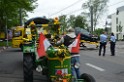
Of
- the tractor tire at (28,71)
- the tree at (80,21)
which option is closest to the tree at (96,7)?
the tree at (80,21)

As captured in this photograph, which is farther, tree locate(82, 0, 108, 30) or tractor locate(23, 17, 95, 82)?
tree locate(82, 0, 108, 30)

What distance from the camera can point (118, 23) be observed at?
129m

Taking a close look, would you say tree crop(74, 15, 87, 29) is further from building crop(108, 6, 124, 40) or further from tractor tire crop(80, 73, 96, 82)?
tractor tire crop(80, 73, 96, 82)

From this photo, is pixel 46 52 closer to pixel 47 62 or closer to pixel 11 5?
pixel 47 62

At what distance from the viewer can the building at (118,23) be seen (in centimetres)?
12138

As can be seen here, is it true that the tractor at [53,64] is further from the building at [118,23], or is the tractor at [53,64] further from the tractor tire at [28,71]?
the building at [118,23]

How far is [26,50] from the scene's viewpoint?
1327cm

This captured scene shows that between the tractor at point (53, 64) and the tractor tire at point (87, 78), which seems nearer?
the tractor at point (53, 64)

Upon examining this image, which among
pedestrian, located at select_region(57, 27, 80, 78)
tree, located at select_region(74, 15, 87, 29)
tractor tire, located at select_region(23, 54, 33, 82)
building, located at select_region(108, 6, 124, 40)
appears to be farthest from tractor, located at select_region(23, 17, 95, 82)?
building, located at select_region(108, 6, 124, 40)

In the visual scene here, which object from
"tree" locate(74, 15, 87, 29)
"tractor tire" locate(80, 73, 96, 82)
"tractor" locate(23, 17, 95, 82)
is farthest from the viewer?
"tree" locate(74, 15, 87, 29)

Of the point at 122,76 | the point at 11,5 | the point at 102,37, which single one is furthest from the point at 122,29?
the point at 122,76

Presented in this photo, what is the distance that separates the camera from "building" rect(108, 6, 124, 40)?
398 feet

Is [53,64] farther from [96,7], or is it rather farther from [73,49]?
[96,7]

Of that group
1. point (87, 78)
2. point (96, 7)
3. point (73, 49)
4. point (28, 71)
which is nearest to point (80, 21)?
point (96, 7)
